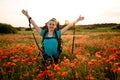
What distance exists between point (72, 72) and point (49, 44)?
1921 millimetres

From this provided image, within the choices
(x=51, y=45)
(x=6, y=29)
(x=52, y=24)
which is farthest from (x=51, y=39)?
(x=6, y=29)

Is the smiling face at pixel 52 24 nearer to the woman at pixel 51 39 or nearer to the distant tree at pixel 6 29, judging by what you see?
the woman at pixel 51 39

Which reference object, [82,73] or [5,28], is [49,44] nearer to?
[82,73]

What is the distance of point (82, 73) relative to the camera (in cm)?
417

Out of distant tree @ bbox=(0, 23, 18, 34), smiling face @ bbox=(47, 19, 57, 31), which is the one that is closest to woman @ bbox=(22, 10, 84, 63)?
smiling face @ bbox=(47, 19, 57, 31)

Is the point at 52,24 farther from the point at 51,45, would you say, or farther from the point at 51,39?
the point at 51,45

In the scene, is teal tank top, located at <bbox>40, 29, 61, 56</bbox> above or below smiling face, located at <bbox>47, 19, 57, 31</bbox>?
below

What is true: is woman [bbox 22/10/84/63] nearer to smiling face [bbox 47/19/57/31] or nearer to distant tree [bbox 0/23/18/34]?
smiling face [bbox 47/19/57/31]

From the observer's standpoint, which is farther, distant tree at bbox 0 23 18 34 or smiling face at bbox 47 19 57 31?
distant tree at bbox 0 23 18 34

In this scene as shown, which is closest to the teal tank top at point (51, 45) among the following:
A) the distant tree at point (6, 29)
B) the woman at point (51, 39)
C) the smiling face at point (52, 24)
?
the woman at point (51, 39)

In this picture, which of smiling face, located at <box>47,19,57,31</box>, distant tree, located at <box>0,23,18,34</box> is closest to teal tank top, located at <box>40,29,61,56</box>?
smiling face, located at <box>47,19,57,31</box>

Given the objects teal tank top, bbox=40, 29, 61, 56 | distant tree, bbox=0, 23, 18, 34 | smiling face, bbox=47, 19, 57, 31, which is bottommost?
distant tree, bbox=0, 23, 18, 34

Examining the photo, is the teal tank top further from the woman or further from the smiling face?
the smiling face

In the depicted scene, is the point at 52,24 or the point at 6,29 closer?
the point at 52,24
